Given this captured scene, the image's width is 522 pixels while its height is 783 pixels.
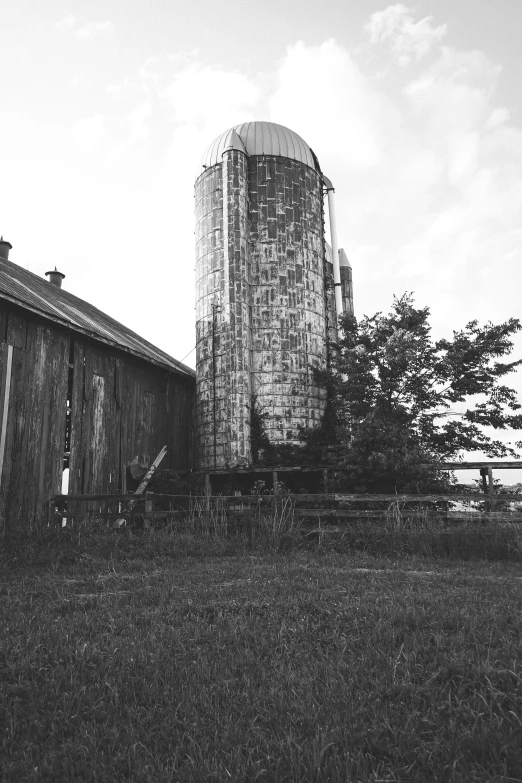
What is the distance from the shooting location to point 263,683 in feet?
11.3

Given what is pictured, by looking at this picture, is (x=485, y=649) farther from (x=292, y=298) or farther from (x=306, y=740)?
→ (x=292, y=298)

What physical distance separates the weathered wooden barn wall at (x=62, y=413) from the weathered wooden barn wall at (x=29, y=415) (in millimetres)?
20

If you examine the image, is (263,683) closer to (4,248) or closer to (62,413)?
(62,413)

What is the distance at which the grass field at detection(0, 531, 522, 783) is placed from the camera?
2.60m

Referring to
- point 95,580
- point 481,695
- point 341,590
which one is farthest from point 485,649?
point 95,580

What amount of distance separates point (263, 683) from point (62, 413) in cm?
1072

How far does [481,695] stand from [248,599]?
2.84 meters

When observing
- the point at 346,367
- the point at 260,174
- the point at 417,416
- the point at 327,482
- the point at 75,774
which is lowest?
the point at 75,774

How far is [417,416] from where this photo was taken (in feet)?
51.4

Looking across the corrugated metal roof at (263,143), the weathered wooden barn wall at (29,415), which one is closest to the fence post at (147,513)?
the weathered wooden barn wall at (29,415)

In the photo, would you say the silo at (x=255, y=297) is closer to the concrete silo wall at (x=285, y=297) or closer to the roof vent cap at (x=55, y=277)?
the concrete silo wall at (x=285, y=297)

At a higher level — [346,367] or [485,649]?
[346,367]

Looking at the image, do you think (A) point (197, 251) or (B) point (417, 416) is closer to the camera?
(B) point (417, 416)

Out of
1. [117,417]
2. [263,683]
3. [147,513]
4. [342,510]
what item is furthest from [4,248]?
[263,683]
